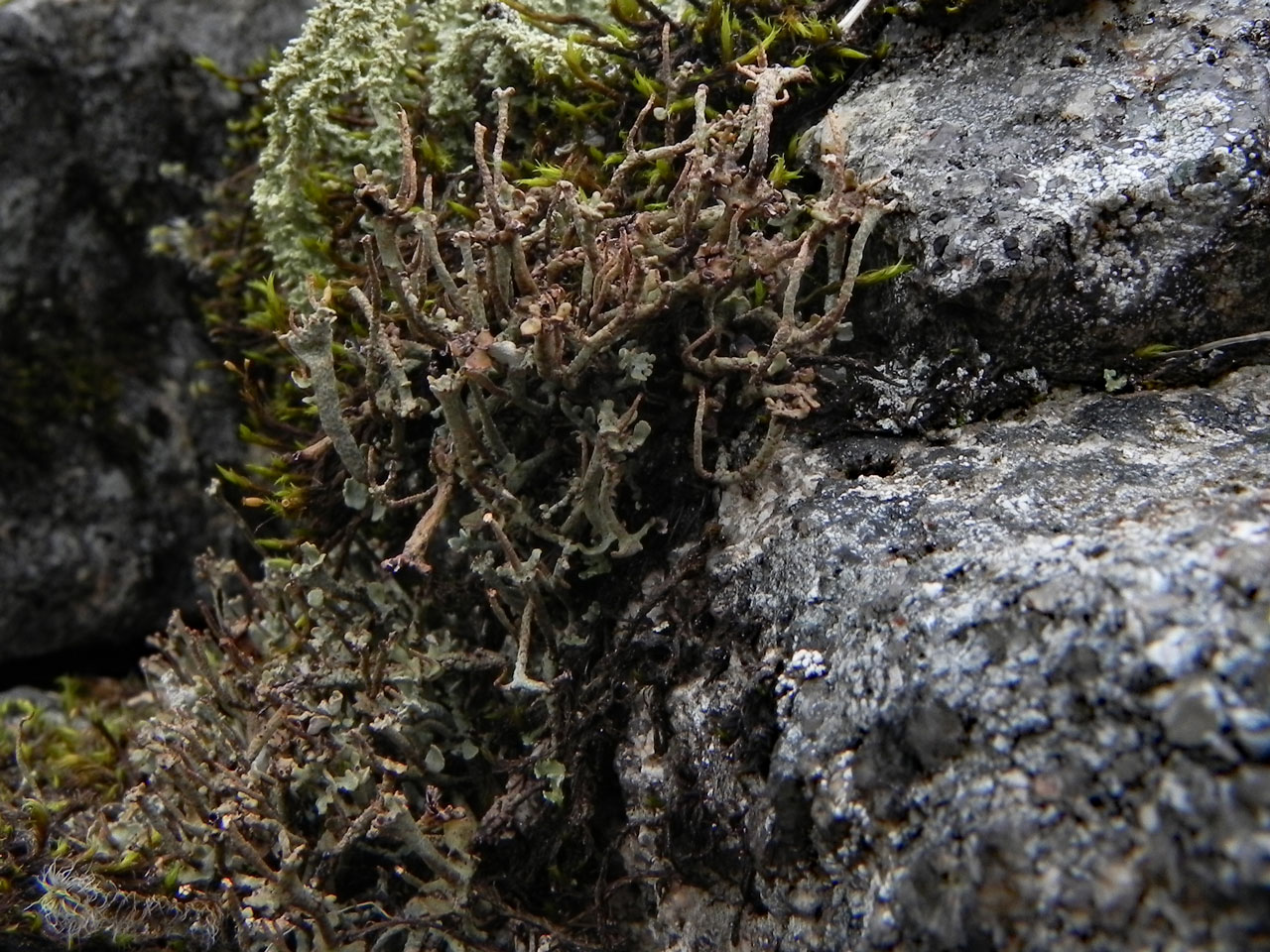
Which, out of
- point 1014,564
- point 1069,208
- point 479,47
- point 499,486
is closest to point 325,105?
point 479,47

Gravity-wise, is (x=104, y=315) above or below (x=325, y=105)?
below

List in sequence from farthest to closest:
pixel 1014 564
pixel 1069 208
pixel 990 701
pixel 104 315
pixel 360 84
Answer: pixel 104 315
pixel 360 84
pixel 1069 208
pixel 1014 564
pixel 990 701

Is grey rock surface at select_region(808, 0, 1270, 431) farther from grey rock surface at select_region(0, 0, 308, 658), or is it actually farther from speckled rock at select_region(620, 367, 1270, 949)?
grey rock surface at select_region(0, 0, 308, 658)

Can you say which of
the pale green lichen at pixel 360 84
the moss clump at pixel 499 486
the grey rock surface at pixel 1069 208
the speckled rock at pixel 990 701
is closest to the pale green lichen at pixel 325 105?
the pale green lichen at pixel 360 84

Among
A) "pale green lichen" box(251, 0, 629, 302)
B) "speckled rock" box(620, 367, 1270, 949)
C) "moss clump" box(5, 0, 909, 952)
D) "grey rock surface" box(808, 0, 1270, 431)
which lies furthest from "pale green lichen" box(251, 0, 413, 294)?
"speckled rock" box(620, 367, 1270, 949)

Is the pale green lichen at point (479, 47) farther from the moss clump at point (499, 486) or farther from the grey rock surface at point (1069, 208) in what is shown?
the grey rock surface at point (1069, 208)

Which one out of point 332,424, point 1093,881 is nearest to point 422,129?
point 332,424

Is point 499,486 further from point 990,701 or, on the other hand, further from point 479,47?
point 479,47
